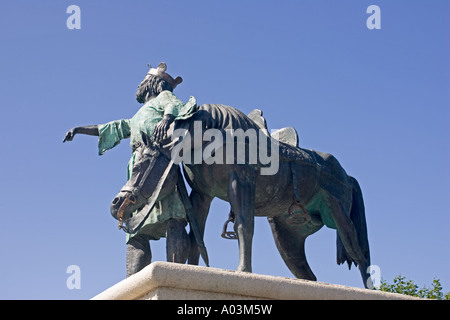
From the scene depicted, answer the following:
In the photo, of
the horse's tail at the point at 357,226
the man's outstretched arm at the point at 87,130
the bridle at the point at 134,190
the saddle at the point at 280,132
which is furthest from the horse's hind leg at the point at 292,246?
the man's outstretched arm at the point at 87,130

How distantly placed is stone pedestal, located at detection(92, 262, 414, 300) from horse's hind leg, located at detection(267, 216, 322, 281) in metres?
2.59

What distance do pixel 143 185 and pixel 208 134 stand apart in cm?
89

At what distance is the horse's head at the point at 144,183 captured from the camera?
8859 millimetres

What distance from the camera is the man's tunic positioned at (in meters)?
9.05

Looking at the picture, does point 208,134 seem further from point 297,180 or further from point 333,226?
point 333,226

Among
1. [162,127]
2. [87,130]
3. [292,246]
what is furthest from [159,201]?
[292,246]

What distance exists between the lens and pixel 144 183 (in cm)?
888

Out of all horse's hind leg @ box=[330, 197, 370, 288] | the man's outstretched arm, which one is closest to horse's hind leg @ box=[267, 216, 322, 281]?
horse's hind leg @ box=[330, 197, 370, 288]

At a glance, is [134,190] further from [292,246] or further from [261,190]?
[292,246]

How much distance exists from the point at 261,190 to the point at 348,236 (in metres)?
1.31

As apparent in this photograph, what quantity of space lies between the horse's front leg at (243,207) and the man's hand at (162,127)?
0.86 m

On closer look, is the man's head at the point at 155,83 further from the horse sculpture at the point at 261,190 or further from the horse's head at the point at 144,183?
the horse's head at the point at 144,183
